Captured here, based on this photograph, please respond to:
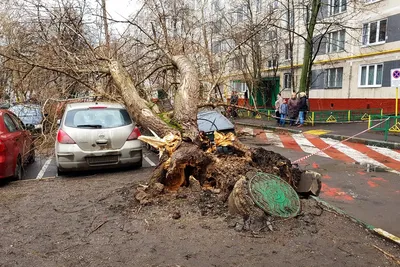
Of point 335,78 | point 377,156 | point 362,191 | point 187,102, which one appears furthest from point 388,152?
point 335,78

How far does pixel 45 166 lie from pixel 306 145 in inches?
328

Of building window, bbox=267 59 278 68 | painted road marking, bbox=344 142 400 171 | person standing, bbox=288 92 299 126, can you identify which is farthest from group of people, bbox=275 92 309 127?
building window, bbox=267 59 278 68

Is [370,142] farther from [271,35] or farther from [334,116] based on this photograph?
[271,35]

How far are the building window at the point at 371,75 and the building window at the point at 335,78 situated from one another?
178cm

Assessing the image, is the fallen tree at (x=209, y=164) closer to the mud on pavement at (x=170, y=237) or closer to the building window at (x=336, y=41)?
the mud on pavement at (x=170, y=237)

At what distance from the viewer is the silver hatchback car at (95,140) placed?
21.6 ft

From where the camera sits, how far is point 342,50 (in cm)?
2245

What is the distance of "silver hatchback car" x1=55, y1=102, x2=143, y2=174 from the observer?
6.59 m

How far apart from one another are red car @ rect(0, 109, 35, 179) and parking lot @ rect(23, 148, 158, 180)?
1.90 ft

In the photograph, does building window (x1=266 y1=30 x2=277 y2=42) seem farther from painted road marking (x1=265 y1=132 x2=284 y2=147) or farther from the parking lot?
the parking lot

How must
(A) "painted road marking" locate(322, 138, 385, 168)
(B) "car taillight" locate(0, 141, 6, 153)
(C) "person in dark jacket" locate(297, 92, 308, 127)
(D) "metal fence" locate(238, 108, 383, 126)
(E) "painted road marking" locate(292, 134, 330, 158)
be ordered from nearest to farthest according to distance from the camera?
(B) "car taillight" locate(0, 141, 6, 153) → (A) "painted road marking" locate(322, 138, 385, 168) → (E) "painted road marking" locate(292, 134, 330, 158) → (C) "person in dark jacket" locate(297, 92, 308, 127) → (D) "metal fence" locate(238, 108, 383, 126)

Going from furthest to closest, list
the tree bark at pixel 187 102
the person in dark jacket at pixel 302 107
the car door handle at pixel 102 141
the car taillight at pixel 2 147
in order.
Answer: the person in dark jacket at pixel 302 107 → the car door handle at pixel 102 141 → the tree bark at pixel 187 102 → the car taillight at pixel 2 147

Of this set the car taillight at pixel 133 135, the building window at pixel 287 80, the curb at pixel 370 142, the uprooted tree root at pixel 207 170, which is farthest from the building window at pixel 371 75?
the uprooted tree root at pixel 207 170

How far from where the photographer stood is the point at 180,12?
47.1ft
